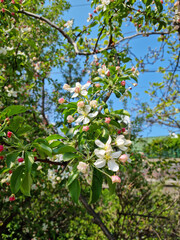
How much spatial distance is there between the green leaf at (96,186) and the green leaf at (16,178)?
304 millimetres

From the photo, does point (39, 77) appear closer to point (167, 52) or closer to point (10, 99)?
point (10, 99)

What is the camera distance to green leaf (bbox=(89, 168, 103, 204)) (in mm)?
767

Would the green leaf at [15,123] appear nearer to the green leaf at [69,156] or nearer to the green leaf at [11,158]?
the green leaf at [11,158]

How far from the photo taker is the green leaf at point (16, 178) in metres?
0.78

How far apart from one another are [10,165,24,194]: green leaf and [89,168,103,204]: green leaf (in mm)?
304

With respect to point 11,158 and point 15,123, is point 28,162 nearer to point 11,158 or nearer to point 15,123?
point 11,158

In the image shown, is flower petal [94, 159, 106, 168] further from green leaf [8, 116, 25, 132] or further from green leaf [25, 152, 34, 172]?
green leaf [8, 116, 25, 132]

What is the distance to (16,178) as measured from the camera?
808 mm

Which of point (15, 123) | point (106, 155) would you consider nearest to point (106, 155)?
point (106, 155)

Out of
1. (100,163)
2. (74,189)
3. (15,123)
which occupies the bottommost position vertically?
(74,189)

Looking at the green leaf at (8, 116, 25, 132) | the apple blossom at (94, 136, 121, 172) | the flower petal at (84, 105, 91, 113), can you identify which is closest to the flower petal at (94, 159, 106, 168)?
the apple blossom at (94, 136, 121, 172)

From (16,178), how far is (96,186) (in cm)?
34

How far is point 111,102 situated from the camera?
4.23 metres

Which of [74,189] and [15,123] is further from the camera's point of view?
[15,123]
